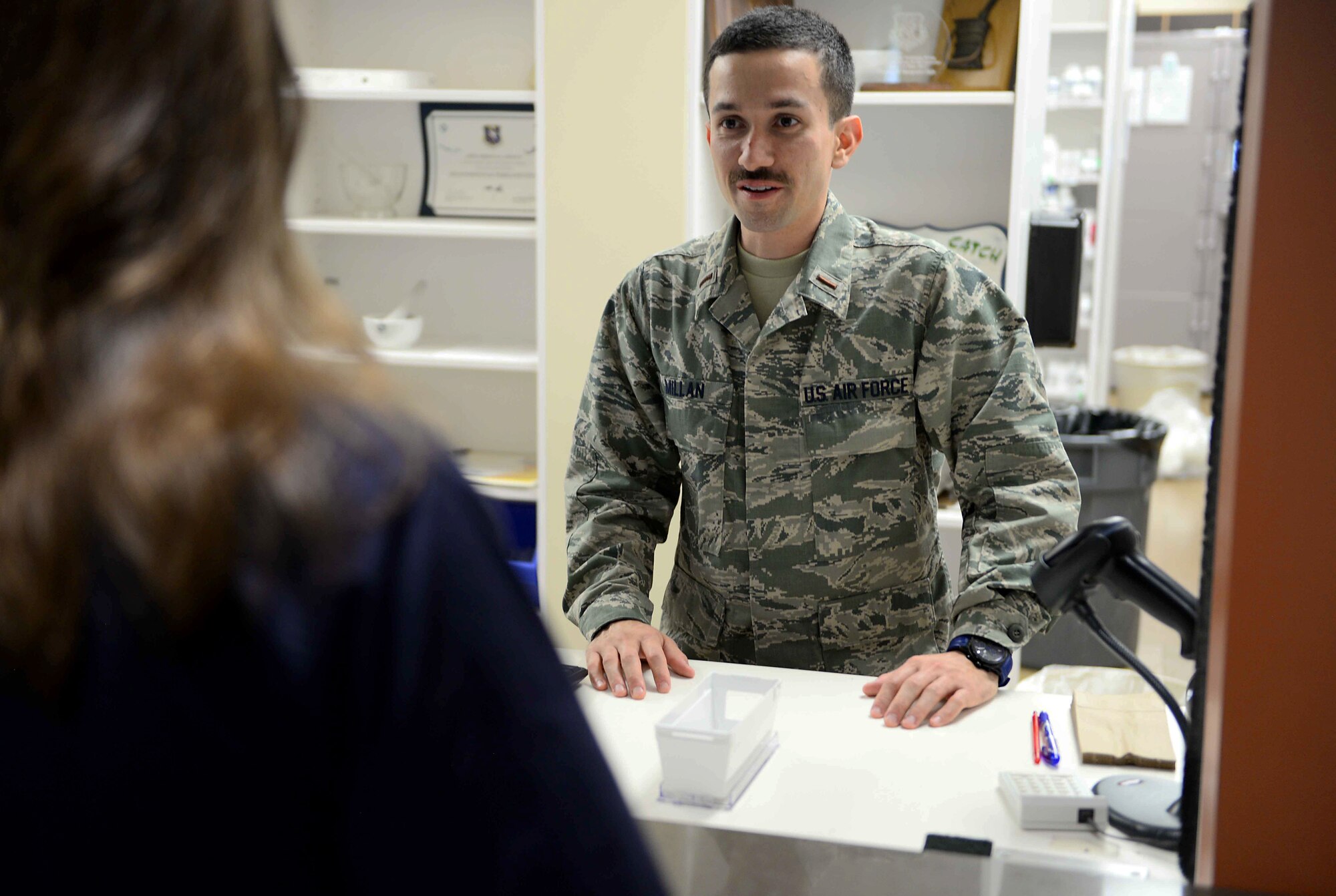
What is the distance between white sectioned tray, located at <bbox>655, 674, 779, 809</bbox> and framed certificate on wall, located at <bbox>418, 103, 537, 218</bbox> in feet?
7.52

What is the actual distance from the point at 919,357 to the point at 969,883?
1.00 meters

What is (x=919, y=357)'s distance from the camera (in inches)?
72.6

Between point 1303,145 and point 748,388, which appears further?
point 748,388

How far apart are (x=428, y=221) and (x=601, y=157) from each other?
0.64m

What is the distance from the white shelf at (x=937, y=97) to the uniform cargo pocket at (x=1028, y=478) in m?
1.24

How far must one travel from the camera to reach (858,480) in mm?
1863

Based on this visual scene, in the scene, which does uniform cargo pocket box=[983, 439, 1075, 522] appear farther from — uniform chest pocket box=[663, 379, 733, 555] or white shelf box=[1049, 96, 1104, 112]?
white shelf box=[1049, 96, 1104, 112]

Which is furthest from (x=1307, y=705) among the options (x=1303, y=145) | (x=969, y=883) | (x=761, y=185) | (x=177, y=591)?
(x=761, y=185)

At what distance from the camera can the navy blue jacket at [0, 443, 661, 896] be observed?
461 millimetres

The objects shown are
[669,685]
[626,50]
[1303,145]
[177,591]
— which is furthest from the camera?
[626,50]

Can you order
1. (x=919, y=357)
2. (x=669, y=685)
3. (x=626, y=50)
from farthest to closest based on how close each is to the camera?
(x=626, y=50)
(x=919, y=357)
(x=669, y=685)

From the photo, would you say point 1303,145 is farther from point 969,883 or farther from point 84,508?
point 84,508

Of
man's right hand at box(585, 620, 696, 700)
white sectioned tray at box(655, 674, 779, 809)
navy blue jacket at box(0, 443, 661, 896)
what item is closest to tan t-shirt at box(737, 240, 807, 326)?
man's right hand at box(585, 620, 696, 700)

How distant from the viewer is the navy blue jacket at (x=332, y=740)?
461 mm
